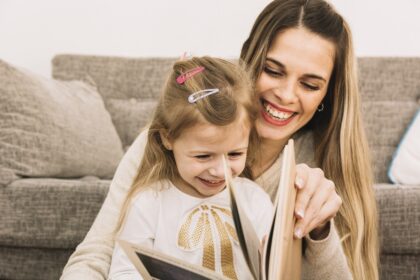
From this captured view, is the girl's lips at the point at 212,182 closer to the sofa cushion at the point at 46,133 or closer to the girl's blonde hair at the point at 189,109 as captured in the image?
the girl's blonde hair at the point at 189,109

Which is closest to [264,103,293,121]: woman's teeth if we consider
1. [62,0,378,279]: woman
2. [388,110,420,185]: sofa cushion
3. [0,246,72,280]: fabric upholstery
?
[62,0,378,279]: woman

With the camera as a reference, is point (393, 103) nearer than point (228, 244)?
No

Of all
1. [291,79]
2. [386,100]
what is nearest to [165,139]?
[291,79]

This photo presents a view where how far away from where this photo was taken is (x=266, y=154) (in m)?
1.35

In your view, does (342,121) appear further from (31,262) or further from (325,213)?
(31,262)

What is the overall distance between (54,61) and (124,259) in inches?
63.4

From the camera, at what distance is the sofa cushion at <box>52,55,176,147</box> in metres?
2.35

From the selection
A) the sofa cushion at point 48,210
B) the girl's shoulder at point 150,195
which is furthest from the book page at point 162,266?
the sofa cushion at point 48,210

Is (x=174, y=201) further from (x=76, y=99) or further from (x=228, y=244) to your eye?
(x=76, y=99)

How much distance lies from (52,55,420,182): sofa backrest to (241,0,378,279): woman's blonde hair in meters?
0.95

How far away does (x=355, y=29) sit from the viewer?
2.51 meters

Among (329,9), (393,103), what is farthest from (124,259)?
(393,103)

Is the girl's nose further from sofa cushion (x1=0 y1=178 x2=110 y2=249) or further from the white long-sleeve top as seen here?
sofa cushion (x1=0 y1=178 x2=110 y2=249)

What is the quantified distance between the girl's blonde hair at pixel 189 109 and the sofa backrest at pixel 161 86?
1.17m
